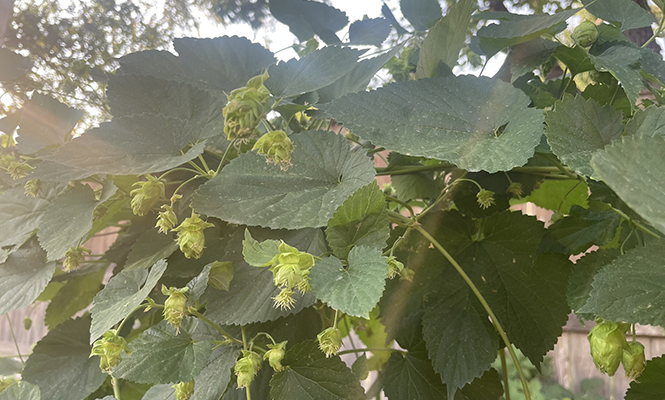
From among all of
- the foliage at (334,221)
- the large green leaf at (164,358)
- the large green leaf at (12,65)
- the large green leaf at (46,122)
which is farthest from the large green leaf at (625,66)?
the large green leaf at (12,65)

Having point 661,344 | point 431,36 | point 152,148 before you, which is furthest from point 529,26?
point 661,344

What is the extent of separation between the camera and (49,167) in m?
0.33

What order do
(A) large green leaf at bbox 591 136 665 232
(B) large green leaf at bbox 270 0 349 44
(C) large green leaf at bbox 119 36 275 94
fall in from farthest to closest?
(B) large green leaf at bbox 270 0 349 44 < (C) large green leaf at bbox 119 36 275 94 < (A) large green leaf at bbox 591 136 665 232

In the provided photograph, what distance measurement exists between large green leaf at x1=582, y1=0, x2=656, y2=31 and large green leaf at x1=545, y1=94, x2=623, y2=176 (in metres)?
0.17

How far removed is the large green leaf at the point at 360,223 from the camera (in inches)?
10.7

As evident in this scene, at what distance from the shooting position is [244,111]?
27 cm

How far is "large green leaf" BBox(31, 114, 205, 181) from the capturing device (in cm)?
29

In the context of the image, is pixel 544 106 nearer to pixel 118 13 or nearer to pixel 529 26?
pixel 529 26

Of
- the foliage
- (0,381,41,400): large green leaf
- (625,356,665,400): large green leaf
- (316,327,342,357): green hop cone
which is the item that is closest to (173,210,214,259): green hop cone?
the foliage

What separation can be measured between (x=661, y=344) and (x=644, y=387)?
0.49 m

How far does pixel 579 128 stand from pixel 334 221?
0.54 feet

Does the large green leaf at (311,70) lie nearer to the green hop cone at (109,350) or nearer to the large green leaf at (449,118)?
the large green leaf at (449,118)

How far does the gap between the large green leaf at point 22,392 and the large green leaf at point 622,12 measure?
1.95 feet

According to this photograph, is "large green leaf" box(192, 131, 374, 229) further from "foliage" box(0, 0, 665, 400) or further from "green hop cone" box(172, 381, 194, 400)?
"green hop cone" box(172, 381, 194, 400)
